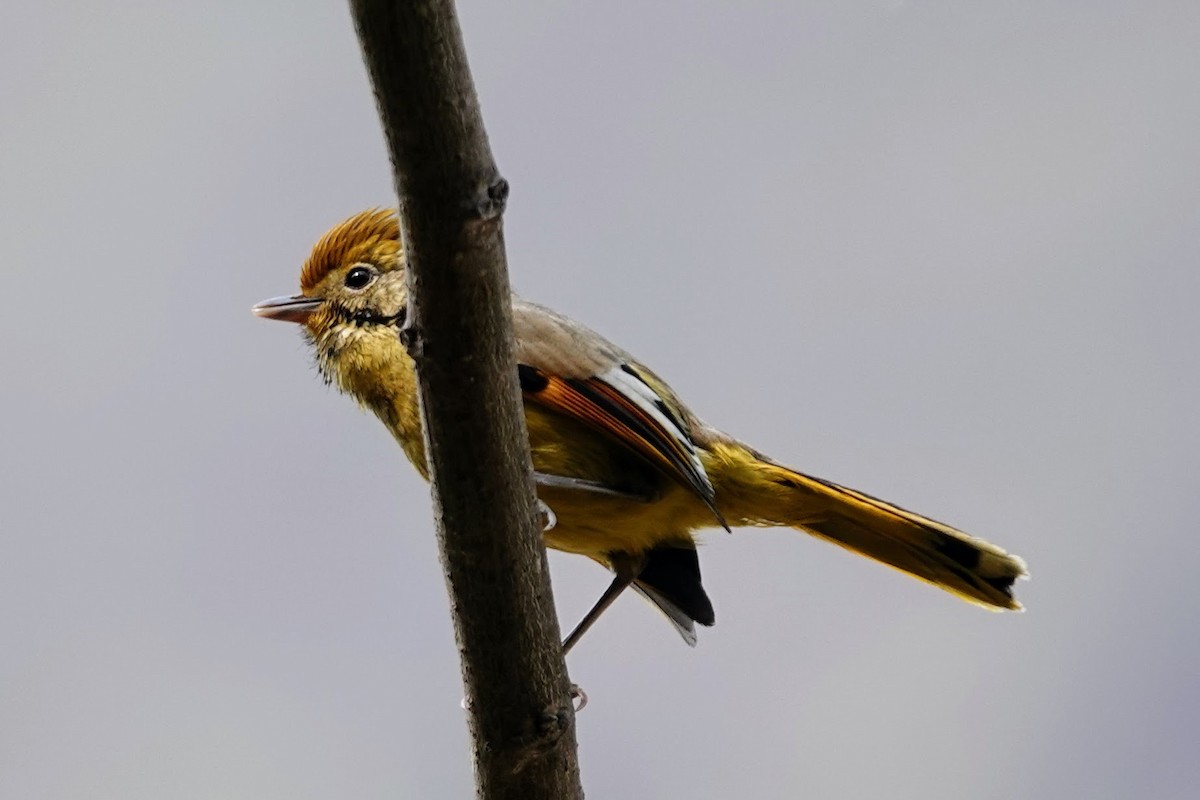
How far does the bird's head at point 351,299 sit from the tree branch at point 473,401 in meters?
1.64

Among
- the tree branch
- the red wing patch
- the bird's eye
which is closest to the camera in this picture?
the tree branch

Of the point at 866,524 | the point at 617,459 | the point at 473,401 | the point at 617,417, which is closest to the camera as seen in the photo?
the point at 473,401

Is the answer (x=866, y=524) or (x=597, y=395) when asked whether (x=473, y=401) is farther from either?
(x=866, y=524)

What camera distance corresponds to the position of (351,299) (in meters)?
4.78

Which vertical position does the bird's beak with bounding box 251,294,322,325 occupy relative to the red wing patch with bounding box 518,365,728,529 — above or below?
above

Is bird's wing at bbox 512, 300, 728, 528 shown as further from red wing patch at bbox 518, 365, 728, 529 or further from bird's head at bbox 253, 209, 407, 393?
bird's head at bbox 253, 209, 407, 393

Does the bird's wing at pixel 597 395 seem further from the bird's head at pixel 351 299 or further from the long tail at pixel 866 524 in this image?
the bird's head at pixel 351 299

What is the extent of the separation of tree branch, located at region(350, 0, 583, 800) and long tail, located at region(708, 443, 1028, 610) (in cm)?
165

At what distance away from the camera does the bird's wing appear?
4.15 meters

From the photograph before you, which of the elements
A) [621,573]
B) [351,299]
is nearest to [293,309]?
[351,299]

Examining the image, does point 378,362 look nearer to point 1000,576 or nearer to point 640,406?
point 640,406

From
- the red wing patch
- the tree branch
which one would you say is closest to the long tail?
the red wing patch

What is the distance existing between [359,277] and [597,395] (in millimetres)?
1159

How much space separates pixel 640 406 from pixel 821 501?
2.73ft
